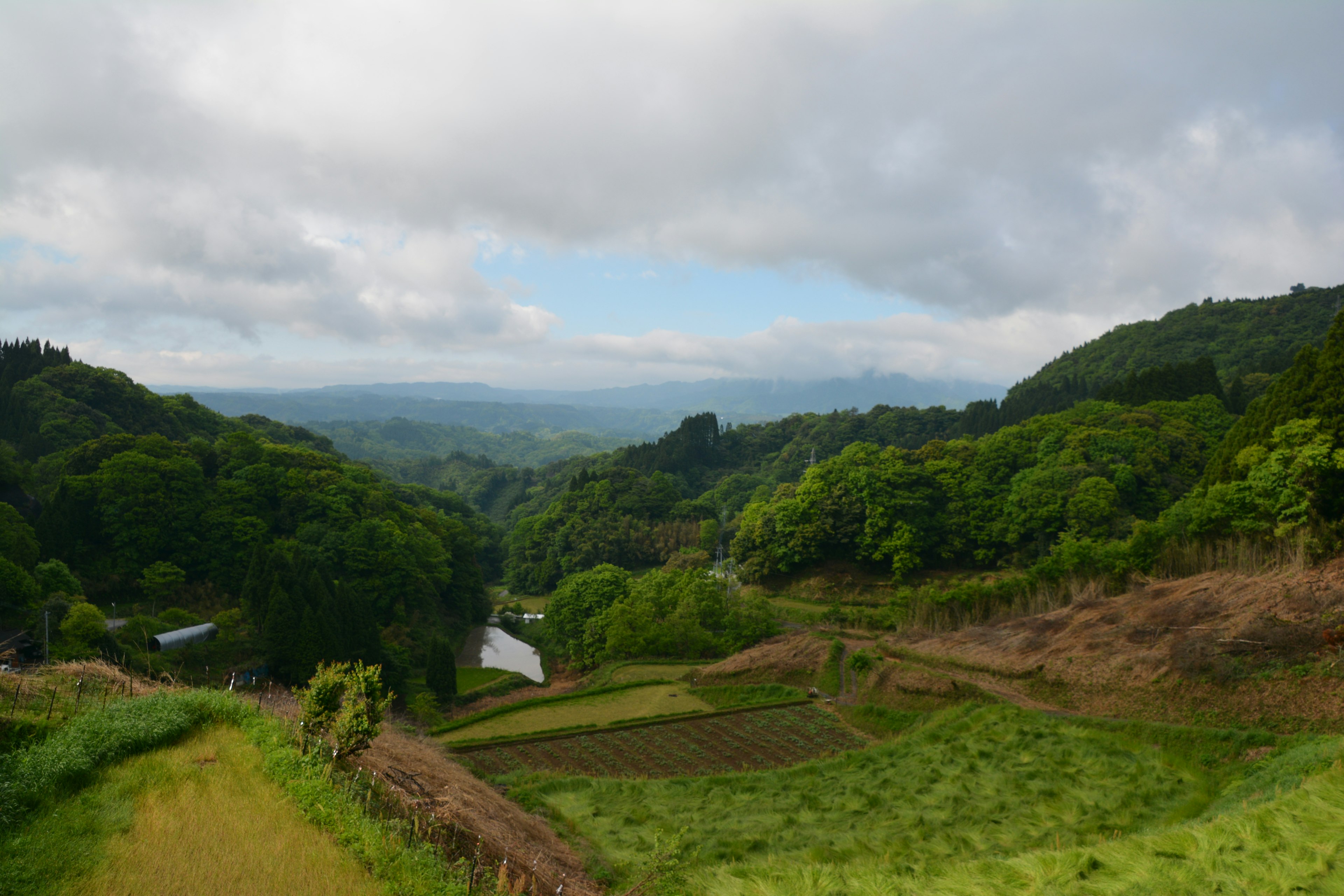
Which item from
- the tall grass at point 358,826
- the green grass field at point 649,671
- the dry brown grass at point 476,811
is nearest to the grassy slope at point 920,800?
the dry brown grass at point 476,811

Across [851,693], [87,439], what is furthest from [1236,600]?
[87,439]

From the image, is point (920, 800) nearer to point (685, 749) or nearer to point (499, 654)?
point (685, 749)

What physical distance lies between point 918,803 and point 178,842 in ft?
41.1

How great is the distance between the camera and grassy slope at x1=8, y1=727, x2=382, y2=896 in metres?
6.66

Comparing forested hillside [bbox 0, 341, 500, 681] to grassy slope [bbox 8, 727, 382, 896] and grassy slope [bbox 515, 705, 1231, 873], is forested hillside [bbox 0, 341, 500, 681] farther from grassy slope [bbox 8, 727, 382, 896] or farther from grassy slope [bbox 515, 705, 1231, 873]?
grassy slope [bbox 515, 705, 1231, 873]

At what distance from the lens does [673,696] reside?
26406mm

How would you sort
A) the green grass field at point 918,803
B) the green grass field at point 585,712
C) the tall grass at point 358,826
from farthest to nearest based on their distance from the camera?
the green grass field at point 585,712, the green grass field at point 918,803, the tall grass at point 358,826

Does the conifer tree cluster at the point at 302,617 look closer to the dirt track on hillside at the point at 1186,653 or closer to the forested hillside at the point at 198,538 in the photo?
the forested hillside at the point at 198,538

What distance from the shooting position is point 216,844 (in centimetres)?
745

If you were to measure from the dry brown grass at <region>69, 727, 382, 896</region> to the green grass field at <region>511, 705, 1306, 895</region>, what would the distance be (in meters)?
4.52

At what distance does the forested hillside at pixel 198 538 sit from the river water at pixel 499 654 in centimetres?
228

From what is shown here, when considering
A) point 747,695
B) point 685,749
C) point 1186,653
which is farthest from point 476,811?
point 1186,653

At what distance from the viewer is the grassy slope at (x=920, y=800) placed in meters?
11.2

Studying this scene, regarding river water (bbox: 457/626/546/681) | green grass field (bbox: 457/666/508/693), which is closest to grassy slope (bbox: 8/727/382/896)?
green grass field (bbox: 457/666/508/693)
